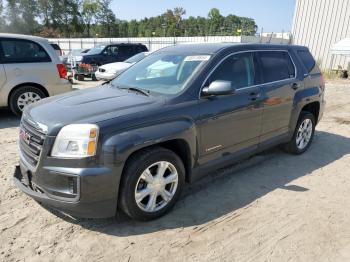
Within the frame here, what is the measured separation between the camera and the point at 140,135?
3012 millimetres

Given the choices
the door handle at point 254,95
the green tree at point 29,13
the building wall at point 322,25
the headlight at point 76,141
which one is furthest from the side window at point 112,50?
the green tree at point 29,13

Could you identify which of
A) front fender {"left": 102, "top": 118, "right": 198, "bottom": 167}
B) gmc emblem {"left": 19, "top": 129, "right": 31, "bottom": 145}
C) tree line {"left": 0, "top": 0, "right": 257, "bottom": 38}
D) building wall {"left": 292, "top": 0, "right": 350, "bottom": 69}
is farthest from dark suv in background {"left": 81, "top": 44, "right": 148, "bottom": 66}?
tree line {"left": 0, "top": 0, "right": 257, "bottom": 38}

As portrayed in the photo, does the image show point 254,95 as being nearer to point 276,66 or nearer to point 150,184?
point 276,66

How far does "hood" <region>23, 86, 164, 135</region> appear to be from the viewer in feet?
9.73

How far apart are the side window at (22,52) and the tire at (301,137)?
5341mm

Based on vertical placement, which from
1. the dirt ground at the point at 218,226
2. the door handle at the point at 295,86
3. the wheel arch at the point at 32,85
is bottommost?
the dirt ground at the point at 218,226

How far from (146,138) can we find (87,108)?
68 cm

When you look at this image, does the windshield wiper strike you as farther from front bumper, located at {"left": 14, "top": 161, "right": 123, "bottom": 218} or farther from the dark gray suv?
front bumper, located at {"left": 14, "top": 161, "right": 123, "bottom": 218}

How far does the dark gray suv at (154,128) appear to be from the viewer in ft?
9.40

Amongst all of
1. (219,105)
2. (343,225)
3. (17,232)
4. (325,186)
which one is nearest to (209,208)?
(219,105)

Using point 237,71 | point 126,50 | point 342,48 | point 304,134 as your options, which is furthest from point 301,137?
point 342,48

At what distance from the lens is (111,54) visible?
1698 cm

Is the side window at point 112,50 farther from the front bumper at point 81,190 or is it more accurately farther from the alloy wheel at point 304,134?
the front bumper at point 81,190

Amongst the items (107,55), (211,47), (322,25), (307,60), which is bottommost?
(107,55)
